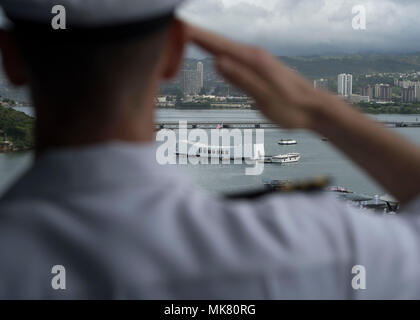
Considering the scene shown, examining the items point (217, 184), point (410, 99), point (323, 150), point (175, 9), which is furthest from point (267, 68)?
point (323, 150)

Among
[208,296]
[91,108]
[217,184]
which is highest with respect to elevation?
[91,108]

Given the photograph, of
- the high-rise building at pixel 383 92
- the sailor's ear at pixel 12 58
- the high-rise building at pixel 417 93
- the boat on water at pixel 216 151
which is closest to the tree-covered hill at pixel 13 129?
the high-rise building at pixel 383 92

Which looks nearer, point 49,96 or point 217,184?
point 49,96

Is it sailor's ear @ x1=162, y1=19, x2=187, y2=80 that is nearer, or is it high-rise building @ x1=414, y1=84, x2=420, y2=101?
sailor's ear @ x1=162, y1=19, x2=187, y2=80

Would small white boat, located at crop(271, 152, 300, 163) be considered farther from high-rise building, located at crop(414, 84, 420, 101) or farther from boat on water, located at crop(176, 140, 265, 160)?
high-rise building, located at crop(414, 84, 420, 101)

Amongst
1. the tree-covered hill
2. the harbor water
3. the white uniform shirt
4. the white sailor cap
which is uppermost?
the white sailor cap

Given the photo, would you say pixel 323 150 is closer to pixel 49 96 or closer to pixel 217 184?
pixel 217 184

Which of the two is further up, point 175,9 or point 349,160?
point 175,9

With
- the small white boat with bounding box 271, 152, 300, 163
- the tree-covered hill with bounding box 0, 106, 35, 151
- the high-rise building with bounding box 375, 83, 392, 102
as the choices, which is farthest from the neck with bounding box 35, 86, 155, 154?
→ the small white boat with bounding box 271, 152, 300, 163

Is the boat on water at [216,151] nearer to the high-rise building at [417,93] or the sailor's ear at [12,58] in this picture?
the high-rise building at [417,93]
